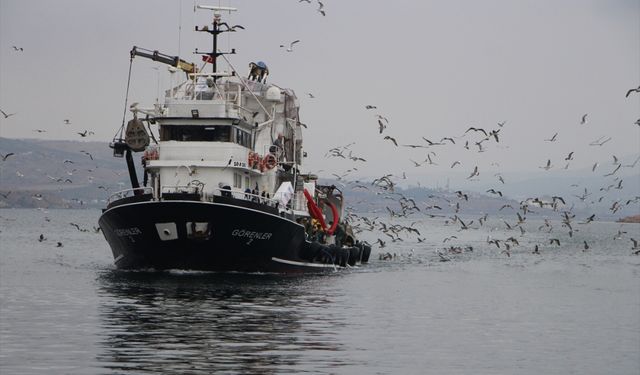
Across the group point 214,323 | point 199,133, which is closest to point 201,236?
point 199,133

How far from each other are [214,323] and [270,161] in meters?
24.6

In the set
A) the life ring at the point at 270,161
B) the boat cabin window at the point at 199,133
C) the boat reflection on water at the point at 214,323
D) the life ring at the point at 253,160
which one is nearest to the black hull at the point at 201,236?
the boat reflection on water at the point at 214,323

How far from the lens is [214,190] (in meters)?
61.2

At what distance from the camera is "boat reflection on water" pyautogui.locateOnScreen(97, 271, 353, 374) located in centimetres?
3516

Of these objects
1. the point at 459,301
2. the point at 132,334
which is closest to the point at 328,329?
the point at 132,334

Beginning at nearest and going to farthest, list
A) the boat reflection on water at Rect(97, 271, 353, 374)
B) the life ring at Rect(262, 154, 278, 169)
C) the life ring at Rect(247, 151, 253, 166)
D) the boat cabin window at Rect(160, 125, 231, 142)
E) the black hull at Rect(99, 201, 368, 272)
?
the boat reflection on water at Rect(97, 271, 353, 374), the black hull at Rect(99, 201, 368, 272), the boat cabin window at Rect(160, 125, 231, 142), the life ring at Rect(247, 151, 253, 166), the life ring at Rect(262, 154, 278, 169)

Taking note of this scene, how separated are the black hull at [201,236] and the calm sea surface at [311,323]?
0.84m

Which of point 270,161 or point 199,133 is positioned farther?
point 270,161

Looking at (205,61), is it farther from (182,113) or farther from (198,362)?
(198,362)

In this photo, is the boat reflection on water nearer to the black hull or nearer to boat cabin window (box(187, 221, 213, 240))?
the black hull

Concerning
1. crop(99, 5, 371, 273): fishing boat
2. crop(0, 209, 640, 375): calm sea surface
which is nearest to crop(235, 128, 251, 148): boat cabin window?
crop(99, 5, 371, 273): fishing boat

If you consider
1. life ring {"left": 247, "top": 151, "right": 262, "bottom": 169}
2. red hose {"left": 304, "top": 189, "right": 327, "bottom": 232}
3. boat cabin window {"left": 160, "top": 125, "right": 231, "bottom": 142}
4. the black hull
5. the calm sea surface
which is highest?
boat cabin window {"left": 160, "top": 125, "right": 231, "bottom": 142}

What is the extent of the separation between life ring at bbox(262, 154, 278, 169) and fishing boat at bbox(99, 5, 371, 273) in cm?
5

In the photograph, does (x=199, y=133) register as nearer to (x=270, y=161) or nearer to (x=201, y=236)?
(x=270, y=161)
